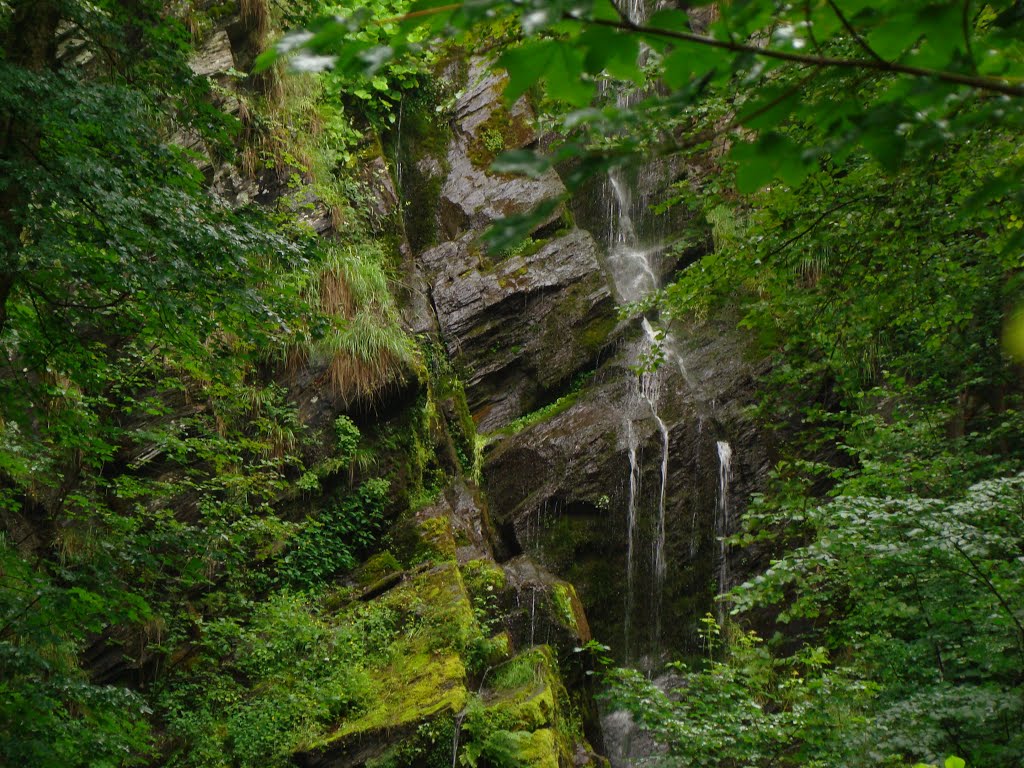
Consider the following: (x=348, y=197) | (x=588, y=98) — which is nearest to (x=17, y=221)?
(x=588, y=98)

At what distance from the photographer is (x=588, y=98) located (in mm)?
1149

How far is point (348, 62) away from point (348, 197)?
10398 mm

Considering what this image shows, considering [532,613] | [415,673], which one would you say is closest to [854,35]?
[415,673]

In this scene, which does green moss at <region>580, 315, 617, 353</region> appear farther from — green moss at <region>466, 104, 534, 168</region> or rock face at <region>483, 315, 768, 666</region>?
green moss at <region>466, 104, 534, 168</region>

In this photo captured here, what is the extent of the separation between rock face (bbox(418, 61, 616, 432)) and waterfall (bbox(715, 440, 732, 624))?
2.67m

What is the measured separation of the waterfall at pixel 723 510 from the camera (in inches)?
388

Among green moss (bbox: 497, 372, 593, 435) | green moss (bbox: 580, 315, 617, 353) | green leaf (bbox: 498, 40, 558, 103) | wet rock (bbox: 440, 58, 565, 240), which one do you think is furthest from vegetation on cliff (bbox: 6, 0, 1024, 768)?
wet rock (bbox: 440, 58, 565, 240)

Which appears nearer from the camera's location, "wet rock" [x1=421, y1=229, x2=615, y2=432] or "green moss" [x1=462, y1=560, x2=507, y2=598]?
"green moss" [x1=462, y1=560, x2=507, y2=598]

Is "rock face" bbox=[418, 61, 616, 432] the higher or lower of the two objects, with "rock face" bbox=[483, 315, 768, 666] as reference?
higher

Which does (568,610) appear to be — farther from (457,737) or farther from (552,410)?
(552,410)

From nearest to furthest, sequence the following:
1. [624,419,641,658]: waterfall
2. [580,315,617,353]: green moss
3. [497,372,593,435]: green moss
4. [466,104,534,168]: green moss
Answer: [624,419,641,658]: waterfall, [497,372,593,435]: green moss, [580,315,617,353]: green moss, [466,104,534,168]: green moss

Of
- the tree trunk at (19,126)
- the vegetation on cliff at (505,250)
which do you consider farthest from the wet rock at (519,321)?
the tree trunk at (19,126)

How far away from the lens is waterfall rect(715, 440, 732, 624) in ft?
32.4

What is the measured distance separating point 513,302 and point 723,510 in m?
4.88
